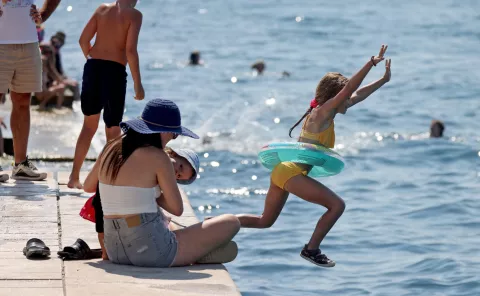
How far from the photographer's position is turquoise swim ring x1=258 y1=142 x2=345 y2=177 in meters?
7.53

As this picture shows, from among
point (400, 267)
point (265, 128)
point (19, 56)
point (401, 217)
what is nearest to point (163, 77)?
point (265, 128)

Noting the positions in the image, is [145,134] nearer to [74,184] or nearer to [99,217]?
[99,217]

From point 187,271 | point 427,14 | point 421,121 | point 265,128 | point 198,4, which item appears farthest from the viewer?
point 198,4

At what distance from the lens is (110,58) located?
8.88m

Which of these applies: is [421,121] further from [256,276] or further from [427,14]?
[427,14]

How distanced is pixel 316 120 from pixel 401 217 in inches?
298

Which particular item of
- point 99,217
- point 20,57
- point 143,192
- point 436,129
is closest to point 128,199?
point 143,192

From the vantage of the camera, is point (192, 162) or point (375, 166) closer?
point (192, 162)

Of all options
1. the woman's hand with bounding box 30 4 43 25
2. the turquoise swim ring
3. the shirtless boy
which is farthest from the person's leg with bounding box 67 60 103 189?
the turquoise swim ring

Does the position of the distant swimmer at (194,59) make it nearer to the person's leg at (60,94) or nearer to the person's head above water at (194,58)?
the person's head above water at (194,58)

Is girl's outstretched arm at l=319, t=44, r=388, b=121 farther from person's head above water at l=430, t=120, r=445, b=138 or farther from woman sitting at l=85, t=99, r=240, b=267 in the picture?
person's head above water at l=430, t=120, r=445, b=138

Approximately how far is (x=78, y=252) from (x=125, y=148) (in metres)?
0.76

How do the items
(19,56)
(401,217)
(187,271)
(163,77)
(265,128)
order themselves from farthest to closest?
(163,77) < (265,128) < (401,217) < (19,56) < (187,271)

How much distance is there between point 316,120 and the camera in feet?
25.1
